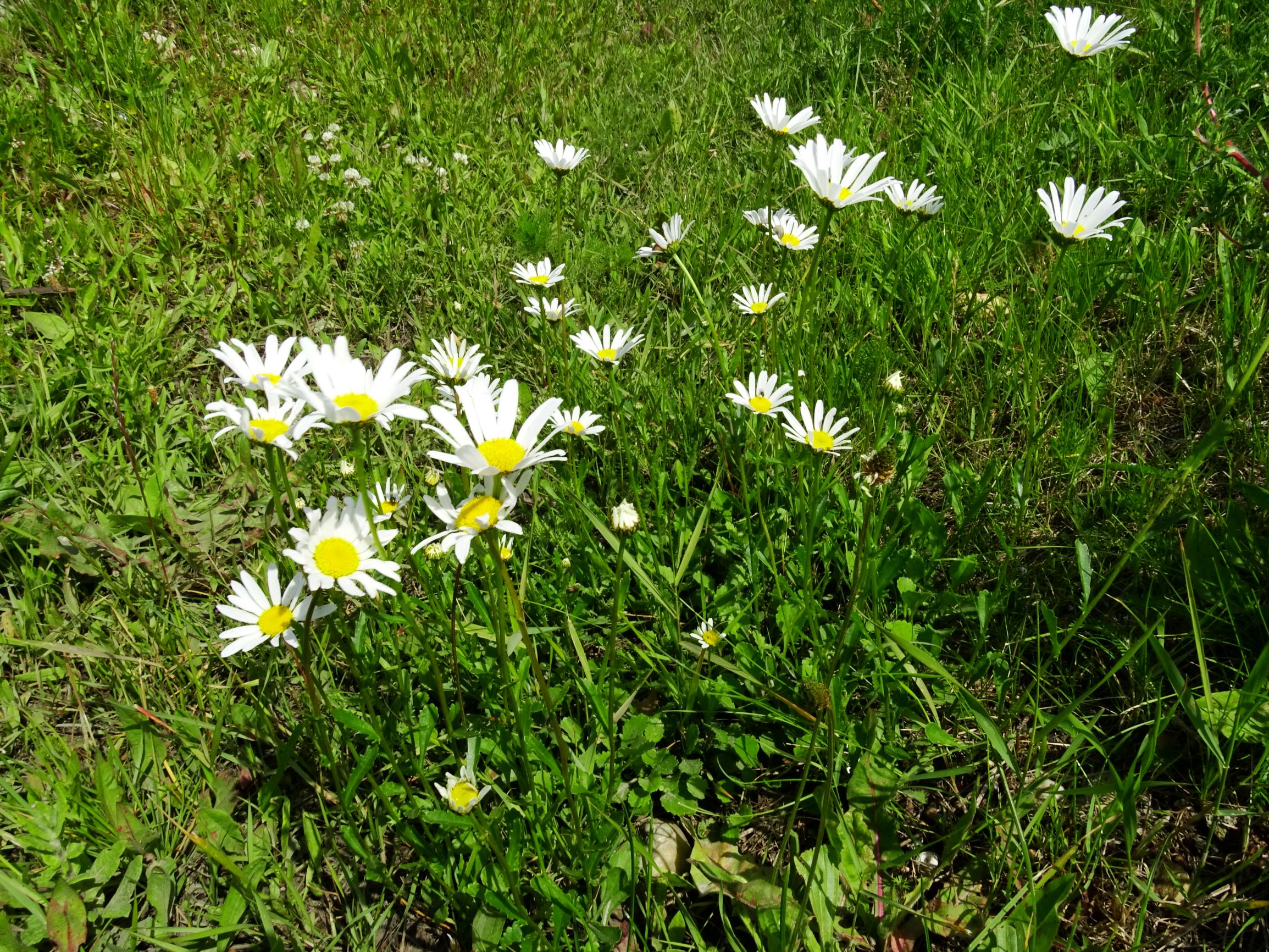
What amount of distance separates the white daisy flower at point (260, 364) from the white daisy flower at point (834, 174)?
3.36 feet

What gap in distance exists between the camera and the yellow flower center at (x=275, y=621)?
1347 millimetres

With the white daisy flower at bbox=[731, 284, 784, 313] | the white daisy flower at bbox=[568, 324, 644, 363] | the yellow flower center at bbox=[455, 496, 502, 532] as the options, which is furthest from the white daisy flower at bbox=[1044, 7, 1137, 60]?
the yellow flower center at bbox=[455, 496, 502, 532]

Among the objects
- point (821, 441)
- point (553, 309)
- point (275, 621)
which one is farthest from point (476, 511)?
point (553, 309)

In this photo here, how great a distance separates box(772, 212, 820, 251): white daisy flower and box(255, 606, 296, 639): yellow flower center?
4.56 ft

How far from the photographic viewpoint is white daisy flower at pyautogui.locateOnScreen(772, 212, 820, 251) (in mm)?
2158

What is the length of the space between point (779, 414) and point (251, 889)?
146cm

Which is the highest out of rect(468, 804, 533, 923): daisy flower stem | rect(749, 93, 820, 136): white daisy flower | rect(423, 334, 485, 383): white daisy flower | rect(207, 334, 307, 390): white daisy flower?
rect(749, 93, 820, 136): white daisy flower

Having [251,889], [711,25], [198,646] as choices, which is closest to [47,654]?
[198,646]

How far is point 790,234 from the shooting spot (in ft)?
7.29

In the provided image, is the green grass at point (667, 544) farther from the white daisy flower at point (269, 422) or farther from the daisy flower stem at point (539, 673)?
the white daisy flower at point (269, 422)

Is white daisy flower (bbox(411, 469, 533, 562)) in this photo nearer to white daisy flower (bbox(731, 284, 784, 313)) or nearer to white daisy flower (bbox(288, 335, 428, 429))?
white daisy flower (bbox(288, 335, 428, 429))

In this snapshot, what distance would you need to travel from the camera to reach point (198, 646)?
70.1 inches

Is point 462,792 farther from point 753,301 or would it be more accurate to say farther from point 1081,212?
point 1081,212

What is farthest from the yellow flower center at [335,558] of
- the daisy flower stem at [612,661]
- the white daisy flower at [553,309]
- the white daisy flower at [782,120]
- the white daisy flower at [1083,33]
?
the white daisy flower at [1083,33]
